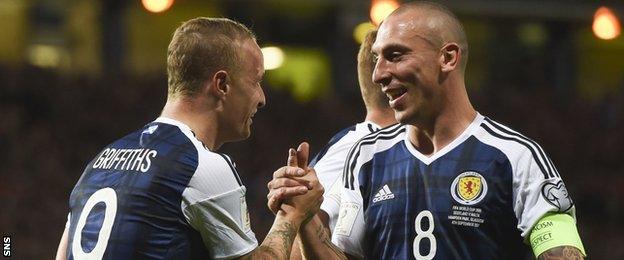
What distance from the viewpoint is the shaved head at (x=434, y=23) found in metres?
4.64

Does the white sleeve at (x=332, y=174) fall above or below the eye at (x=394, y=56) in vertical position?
below

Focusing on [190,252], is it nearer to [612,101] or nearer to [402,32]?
[402,32]

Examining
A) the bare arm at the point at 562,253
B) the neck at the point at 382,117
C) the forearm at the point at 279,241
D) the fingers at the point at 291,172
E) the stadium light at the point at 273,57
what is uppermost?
the stadium light at the point at 273,57

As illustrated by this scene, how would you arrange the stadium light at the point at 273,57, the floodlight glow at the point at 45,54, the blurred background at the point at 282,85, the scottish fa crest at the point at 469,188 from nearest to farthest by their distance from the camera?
the scottish fa crest at the point at 469,188 → the blurred background at the point at 282,85 → the floodlight glow at the point at 45,54 → the stadium light at the point at 273,57

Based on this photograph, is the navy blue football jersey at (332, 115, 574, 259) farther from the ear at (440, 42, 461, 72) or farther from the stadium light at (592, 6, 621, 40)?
the stadium light at (592, 6, 621, 40)

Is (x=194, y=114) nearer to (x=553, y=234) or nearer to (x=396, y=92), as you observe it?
(x=396, y=92)

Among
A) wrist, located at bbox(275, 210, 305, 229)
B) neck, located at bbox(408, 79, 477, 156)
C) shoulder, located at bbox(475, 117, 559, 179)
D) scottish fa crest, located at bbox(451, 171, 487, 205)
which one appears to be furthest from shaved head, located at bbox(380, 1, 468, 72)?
wrist, located at bbox(275, 210, 305, 229)

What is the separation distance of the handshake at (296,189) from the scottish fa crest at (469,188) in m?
0.55

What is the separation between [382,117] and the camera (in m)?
5.90

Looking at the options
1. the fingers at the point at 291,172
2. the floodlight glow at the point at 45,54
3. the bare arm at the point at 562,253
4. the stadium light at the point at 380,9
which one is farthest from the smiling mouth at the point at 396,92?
the floodlight glow at the point at 45,54

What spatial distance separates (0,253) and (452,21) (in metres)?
6.87

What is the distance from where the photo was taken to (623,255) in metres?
15.5

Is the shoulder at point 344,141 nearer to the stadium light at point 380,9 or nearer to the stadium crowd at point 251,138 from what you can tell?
the stadium light at point 380,9

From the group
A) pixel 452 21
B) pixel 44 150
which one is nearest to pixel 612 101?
pixel 44 150
